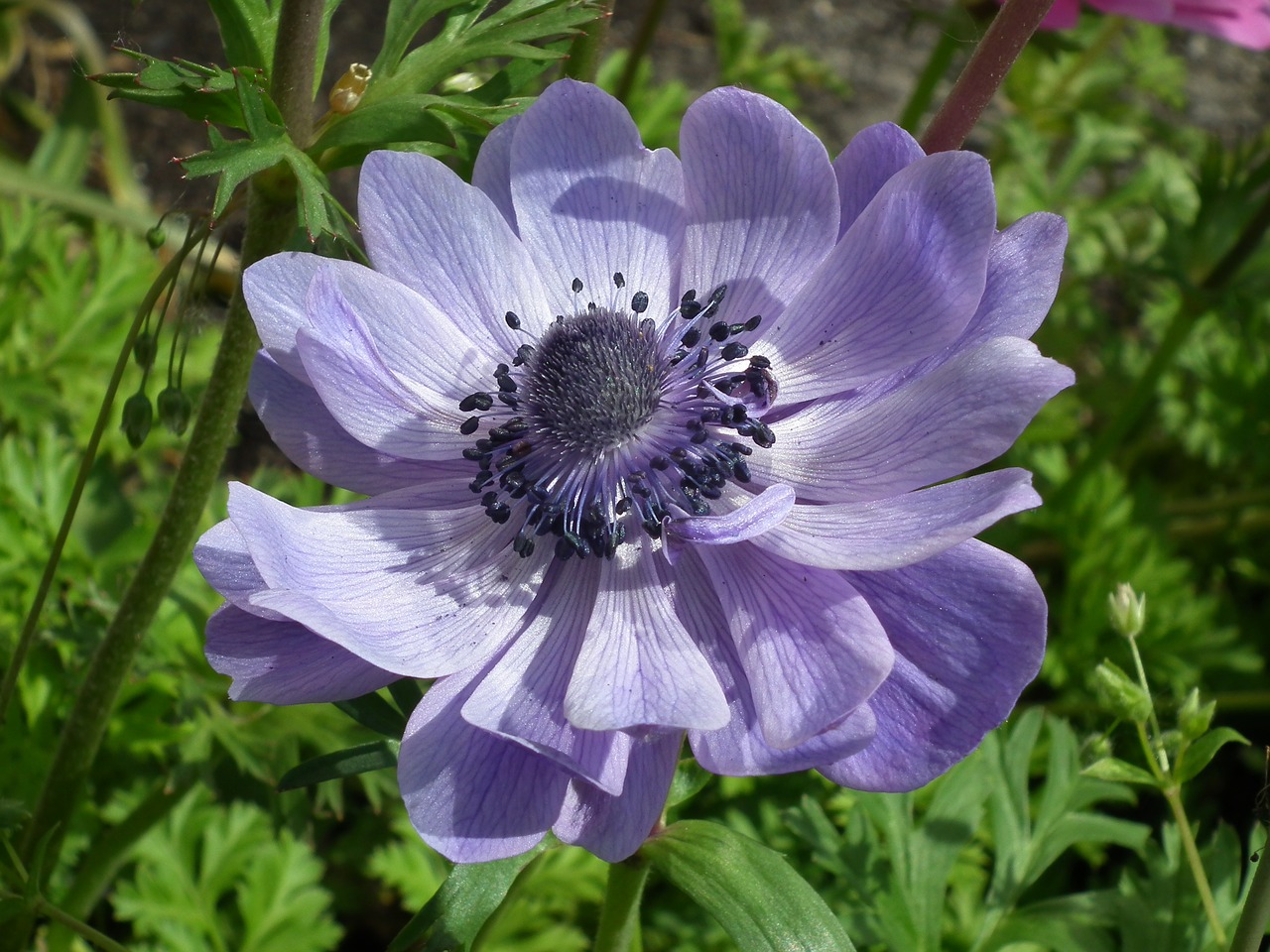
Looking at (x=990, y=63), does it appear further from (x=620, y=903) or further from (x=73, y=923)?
(x=73, y=923)

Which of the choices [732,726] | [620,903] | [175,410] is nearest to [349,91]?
[175,410]

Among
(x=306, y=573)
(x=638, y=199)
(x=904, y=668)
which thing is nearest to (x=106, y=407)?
(x=306, y=573)

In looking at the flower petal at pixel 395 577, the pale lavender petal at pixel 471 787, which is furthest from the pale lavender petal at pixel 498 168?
the pale lavender petal at pixel 471 787

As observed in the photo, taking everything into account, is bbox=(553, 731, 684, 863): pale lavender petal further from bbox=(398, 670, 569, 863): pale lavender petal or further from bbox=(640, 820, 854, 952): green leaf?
bbox=(640, 820, 854, 952): green leaf

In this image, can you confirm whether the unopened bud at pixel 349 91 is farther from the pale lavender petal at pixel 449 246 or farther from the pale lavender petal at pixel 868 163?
the pale lavender petal at pixel 868 163

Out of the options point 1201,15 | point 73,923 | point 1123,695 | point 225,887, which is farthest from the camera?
point 1201,15

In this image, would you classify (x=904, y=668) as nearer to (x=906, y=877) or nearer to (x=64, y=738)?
(x=906, y=877)
